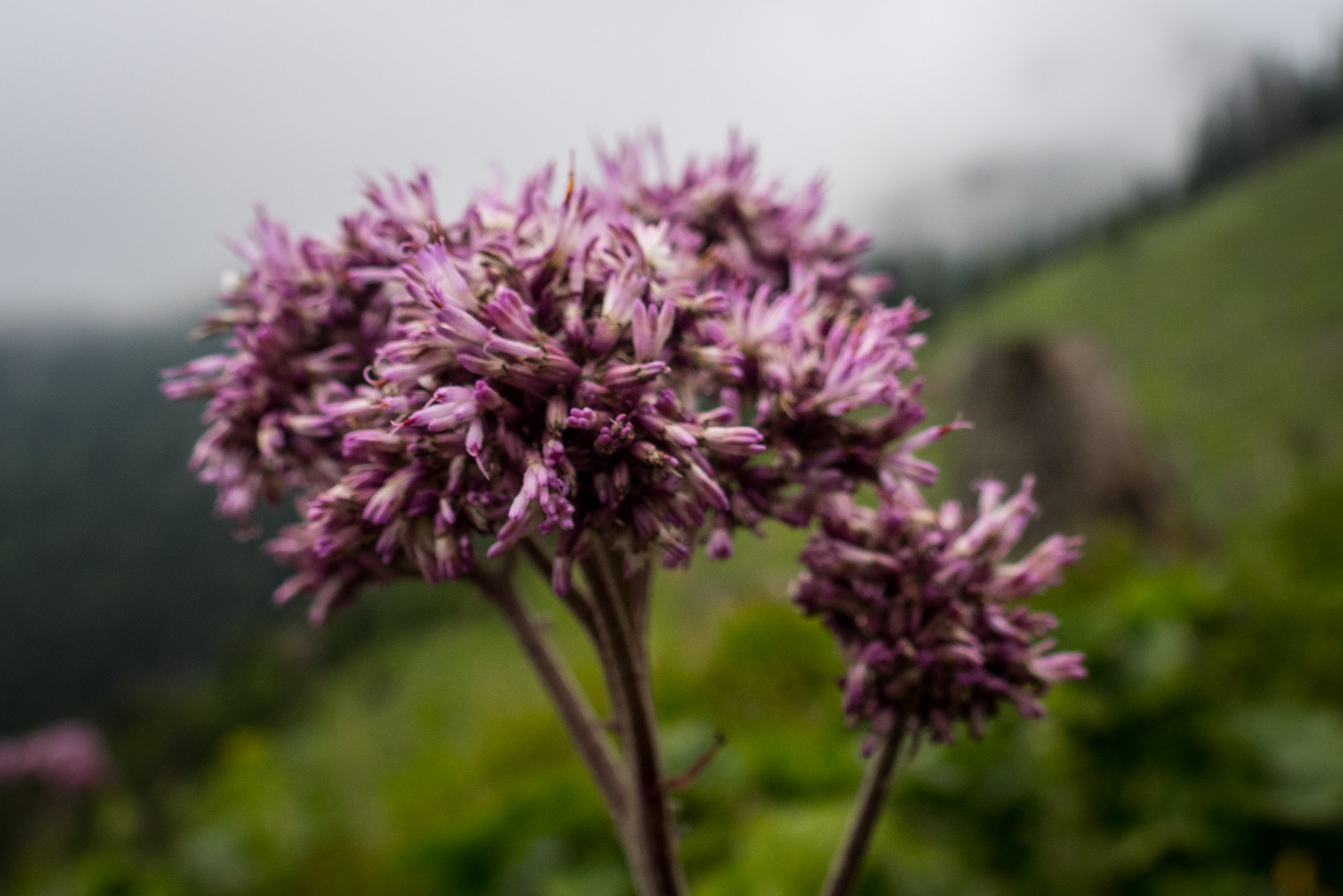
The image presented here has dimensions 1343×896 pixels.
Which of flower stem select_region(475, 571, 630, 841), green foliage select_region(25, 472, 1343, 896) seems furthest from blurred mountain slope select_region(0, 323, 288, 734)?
flower stem select_region(475, 571, 630, 841)

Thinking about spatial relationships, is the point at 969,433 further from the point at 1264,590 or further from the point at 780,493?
the point at 780,493

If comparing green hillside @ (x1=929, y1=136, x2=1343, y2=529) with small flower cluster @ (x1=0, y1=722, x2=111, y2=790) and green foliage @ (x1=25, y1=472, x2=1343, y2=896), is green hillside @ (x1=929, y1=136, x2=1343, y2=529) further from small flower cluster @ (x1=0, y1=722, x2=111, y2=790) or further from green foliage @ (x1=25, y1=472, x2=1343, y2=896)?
small flower cluster @ (x1=0, y1=722, x2=111, y2=790)

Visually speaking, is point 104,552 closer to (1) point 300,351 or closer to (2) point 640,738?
(1) point 300,351

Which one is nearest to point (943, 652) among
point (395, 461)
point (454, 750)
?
point (395, 461)

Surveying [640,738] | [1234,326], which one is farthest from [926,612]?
[1234,326]

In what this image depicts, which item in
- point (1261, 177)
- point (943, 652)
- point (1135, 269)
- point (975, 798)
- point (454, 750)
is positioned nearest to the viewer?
point (943, 652)

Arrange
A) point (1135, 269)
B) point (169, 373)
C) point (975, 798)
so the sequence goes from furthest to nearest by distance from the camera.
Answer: point (1135, 269) < point (975, 798) < point (169, 373)

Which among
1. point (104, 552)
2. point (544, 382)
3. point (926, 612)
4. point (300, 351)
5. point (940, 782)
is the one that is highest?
point (104, 552)
